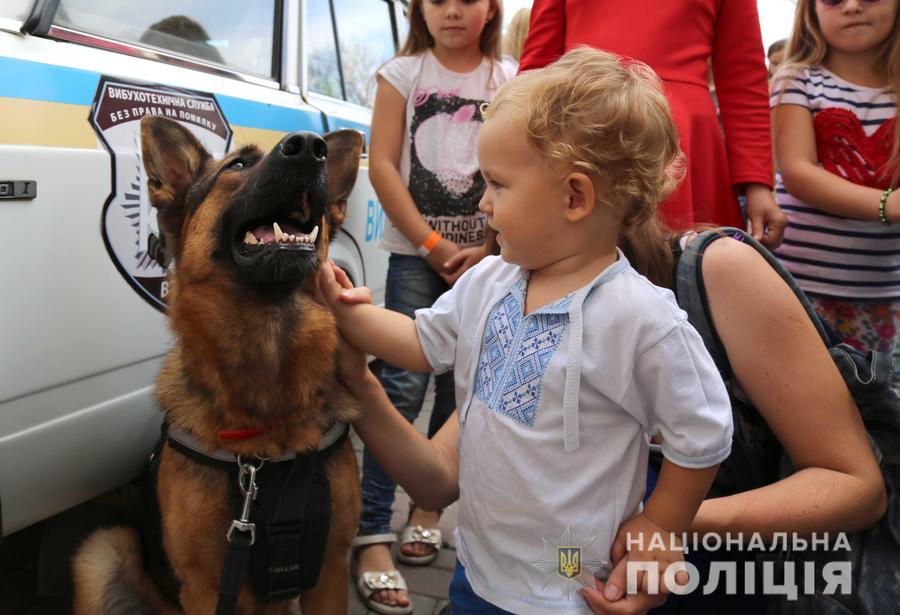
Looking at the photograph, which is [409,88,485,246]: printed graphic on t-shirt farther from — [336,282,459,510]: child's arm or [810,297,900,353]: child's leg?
[810,297,900,353]: child's leg

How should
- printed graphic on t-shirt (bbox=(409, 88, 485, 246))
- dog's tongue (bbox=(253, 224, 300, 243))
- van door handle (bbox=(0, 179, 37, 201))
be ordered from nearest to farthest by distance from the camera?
van door handle (bbox=(0, 179, 37, 201)) → dog's tongue (bbox=(253, 224, 300, 243)) → printed graphic on t-shirt (bbox=(409, 88, 485, 246))

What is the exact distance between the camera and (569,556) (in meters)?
1.37

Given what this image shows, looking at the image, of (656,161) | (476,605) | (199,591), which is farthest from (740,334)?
(199,591)

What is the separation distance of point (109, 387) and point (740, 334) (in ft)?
5.82

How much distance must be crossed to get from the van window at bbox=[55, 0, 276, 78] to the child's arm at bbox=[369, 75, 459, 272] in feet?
1.88

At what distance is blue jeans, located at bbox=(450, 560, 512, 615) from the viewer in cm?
148

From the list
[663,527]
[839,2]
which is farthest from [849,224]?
[663,527]

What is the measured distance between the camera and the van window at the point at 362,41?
387cm

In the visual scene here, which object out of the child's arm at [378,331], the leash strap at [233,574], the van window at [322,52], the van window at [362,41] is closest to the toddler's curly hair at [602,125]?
the child's arm at [378,331]

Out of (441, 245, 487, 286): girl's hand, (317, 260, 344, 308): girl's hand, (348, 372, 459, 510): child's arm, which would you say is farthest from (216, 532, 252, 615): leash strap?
(441, 245, 487, 286): girl's hand

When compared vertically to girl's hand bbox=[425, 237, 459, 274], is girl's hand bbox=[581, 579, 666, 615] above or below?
below

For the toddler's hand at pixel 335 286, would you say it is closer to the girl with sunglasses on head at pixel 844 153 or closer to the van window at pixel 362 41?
the girl with sunglasses on head at pixel 844 153

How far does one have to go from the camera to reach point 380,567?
2723 millimetres

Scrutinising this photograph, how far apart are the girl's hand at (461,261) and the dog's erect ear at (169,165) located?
3.30 ft
